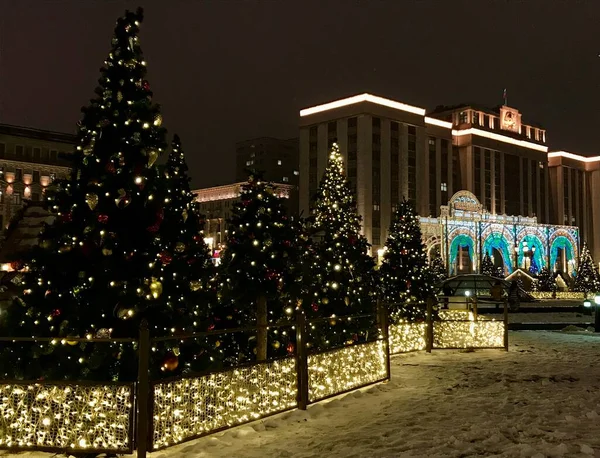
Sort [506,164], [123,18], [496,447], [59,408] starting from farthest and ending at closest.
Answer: [506,164]
[123,18]
[496,447]
[59,408]

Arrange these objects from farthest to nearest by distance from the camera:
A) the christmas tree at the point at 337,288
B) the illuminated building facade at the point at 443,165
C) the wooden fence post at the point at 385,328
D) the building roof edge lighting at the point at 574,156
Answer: the building roof edge lighting at the point at 574,156, the illuminated building facade at the point at 443,165, the christmas tree at the point at 337,288, the wooden fence post at the point at 385,328

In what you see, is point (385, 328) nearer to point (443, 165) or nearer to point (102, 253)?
point (102, 253)

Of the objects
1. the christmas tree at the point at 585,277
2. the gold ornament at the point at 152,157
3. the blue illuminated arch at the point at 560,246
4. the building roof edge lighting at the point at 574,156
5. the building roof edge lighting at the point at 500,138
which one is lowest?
the christmas tree at the point at 585,277

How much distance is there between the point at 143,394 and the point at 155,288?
5.93 ft

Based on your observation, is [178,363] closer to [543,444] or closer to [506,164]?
[543,444]

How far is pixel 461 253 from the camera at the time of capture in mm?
85125

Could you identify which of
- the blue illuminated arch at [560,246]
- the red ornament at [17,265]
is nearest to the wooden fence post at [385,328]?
the red ornament at [17,265]

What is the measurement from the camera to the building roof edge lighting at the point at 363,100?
76.8 m

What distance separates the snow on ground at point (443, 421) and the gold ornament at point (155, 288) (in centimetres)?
183

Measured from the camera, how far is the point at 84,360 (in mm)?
7297

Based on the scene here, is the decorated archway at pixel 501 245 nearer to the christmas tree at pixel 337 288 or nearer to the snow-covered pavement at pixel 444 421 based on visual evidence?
the christmas tree at pixel 337 288

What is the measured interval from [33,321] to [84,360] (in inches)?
38.2

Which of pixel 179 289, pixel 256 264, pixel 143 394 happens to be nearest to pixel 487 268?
pixel 256 264

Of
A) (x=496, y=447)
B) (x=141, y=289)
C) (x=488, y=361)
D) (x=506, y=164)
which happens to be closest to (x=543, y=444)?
(x=496, y=447)
